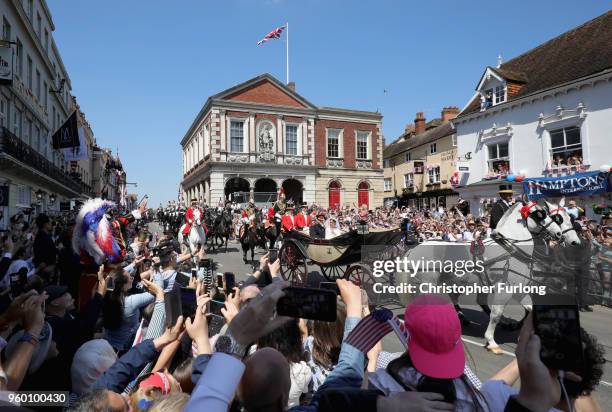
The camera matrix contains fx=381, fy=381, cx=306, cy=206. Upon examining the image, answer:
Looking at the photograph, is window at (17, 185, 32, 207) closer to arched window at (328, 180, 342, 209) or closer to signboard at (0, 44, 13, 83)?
signboard at (0, 44, 13, 83)

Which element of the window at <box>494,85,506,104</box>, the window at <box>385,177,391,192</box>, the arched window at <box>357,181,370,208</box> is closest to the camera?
the window at <box>494,85,506,104</box>

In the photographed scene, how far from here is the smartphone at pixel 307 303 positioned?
1459 mm

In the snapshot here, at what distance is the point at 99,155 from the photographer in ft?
201

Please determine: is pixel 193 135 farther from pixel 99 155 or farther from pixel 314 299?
pixel 314 299

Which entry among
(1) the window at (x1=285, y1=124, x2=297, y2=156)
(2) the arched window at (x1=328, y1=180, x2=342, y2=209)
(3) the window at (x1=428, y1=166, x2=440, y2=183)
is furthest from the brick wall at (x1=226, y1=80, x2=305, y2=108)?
(3) the window at (x1=428, y1=166, x2=440, y2=183)

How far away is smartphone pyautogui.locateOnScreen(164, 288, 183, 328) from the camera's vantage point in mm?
2203

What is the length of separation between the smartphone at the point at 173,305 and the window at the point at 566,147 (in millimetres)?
18348

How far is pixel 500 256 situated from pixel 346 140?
33972mm

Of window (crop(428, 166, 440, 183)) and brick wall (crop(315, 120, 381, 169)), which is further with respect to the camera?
brick wall (crop(315, 120, 381, 169))

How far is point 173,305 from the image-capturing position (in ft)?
7.32

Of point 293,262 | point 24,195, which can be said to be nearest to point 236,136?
point 24,195

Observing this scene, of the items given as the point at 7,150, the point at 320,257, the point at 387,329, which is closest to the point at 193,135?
the point at 7,150

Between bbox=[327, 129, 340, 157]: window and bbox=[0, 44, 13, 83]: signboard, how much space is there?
28271 mm

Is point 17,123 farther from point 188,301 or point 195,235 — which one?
point 188,301
